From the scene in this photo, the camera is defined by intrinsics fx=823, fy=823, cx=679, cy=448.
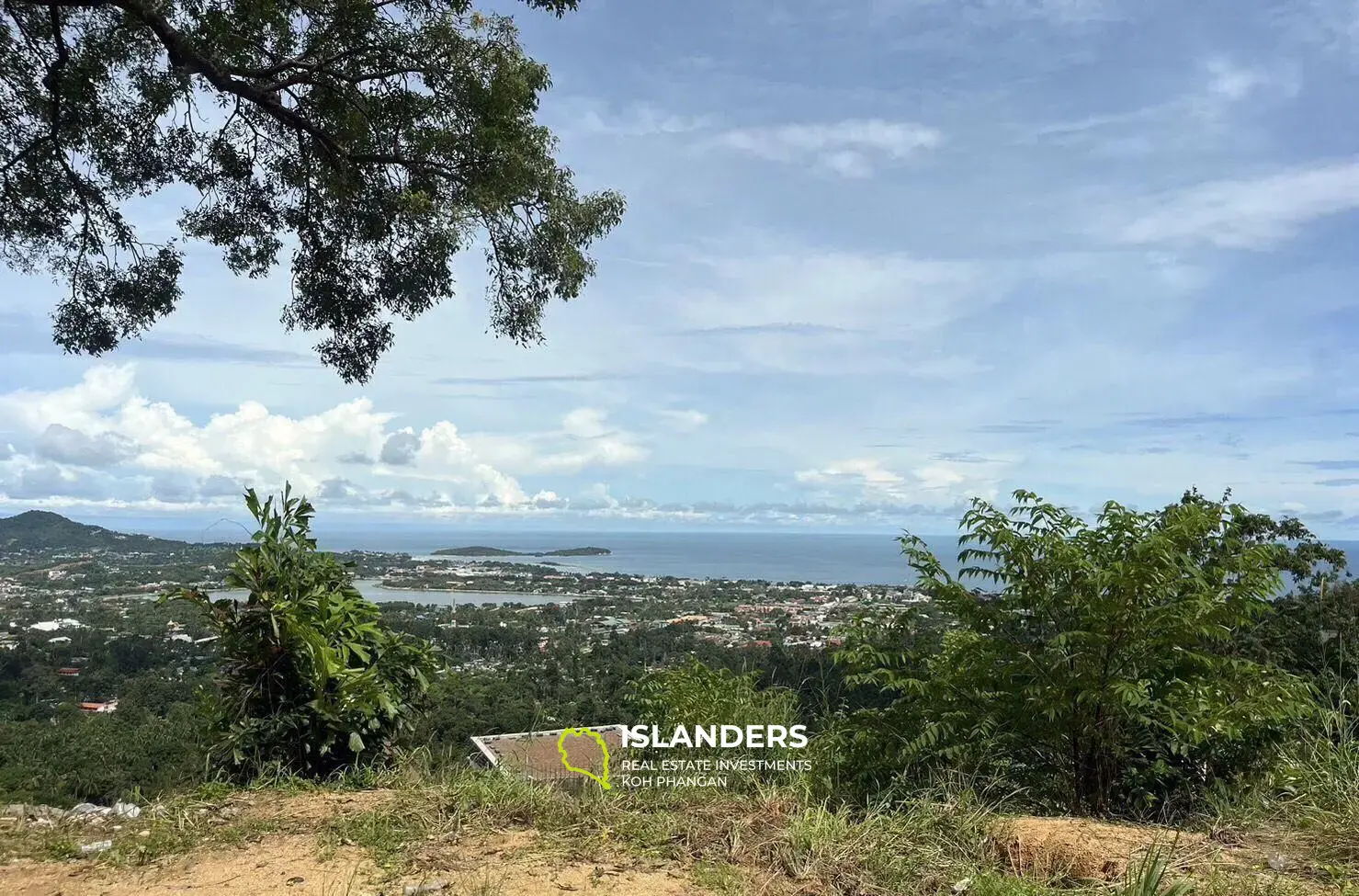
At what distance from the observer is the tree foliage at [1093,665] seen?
389 centimetres

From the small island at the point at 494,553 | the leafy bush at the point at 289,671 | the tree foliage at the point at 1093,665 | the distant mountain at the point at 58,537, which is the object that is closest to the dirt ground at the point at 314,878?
the leafy bush at the point at 289,671

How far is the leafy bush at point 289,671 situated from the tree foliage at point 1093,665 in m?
2.86

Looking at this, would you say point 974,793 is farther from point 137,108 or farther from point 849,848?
point 137,108

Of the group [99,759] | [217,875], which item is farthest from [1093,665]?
[99,759]

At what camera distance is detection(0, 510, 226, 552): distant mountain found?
35.3 metres

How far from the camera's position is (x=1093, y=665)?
12.8 ft

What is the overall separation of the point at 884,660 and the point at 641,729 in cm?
187

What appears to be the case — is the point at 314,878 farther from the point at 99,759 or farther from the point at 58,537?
the point at 58,537

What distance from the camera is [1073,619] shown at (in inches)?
164

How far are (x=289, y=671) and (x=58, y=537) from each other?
4260 centimetres

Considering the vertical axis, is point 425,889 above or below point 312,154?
below

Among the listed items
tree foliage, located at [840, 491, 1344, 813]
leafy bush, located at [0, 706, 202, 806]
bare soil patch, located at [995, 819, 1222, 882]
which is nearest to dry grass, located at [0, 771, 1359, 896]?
bare soil patch, located at [995, 819, 1222, 882]

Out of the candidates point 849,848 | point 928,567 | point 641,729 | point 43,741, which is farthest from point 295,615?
point 43,741

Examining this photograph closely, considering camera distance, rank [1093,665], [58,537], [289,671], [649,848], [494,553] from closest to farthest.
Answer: [649,848] < [1093,665] < [289,671] < [58,537] < [494,553]
